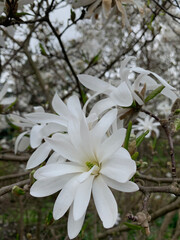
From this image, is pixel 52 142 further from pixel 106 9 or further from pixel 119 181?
pixel 106 9

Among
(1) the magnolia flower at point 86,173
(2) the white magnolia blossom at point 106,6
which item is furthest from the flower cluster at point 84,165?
(2) the white magnolia blossom at point 106,6

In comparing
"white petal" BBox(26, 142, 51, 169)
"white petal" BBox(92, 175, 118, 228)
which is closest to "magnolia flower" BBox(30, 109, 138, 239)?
"white petal" BBox(92, 175, 118, 228)

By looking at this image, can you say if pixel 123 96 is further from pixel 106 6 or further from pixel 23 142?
pixel 23 142

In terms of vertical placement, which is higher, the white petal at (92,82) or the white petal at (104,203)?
the white petal at (92,82)

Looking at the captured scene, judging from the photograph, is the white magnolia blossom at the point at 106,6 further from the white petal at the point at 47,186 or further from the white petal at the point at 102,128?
the white petal at the point at 47,186

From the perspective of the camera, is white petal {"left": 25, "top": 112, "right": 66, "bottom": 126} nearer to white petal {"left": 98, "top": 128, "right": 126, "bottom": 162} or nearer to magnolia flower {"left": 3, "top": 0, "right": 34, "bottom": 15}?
white petal {"left": 98, "top": 128, "right": 126, "bottom": 162}

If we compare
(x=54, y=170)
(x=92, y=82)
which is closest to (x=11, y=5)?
(x=92, y=82)

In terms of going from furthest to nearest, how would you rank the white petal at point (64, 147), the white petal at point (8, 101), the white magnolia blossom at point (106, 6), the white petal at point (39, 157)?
1. the white petal at point (8, 101)
2. the white magnolia blossom at point (106, 6)
3. the white petal at point (39, 157)
4. the white petal at point (64, 147)
